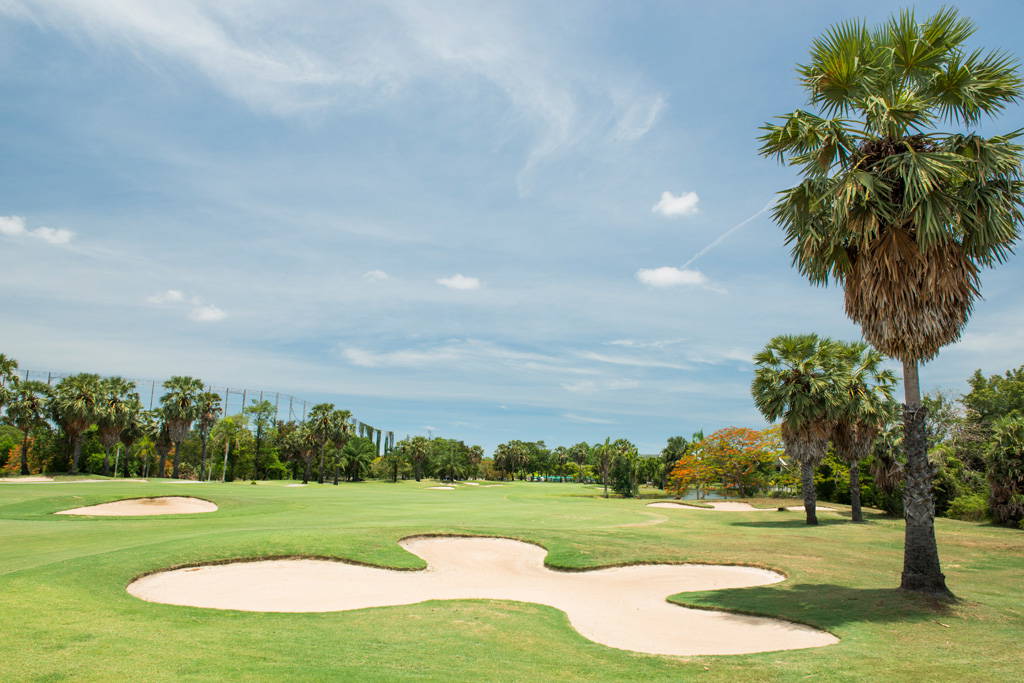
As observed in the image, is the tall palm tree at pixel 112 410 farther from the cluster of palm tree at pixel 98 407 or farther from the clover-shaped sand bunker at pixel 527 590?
the clover-shaped sand bunker at pixel 527 590

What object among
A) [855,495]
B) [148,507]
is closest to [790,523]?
[855,495]

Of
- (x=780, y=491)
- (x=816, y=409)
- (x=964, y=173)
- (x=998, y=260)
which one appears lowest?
(x=780, y=491)

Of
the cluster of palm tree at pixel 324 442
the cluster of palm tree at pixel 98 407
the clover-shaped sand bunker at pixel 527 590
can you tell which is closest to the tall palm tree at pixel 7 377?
the cluster of palm tree at pixel 98 407

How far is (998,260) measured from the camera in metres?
12.9

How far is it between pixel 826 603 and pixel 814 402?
67.5 feet

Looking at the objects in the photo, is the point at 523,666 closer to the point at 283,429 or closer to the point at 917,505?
the point at 917,505

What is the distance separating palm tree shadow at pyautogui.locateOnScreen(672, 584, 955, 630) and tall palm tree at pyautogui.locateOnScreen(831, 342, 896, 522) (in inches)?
794

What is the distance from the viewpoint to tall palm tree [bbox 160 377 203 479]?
65938 mm

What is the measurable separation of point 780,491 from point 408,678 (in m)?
65.5

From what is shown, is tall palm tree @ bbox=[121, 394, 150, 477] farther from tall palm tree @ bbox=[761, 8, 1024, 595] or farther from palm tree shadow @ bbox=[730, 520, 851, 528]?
tall palm tree @ bbox=[761, 8, 1024, 595]

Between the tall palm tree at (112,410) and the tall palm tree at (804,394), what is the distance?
208ft

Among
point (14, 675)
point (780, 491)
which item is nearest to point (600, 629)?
point (14, 675)

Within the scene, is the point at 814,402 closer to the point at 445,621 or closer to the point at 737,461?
the point at 445,621

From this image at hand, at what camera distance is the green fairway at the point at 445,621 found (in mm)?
7664
